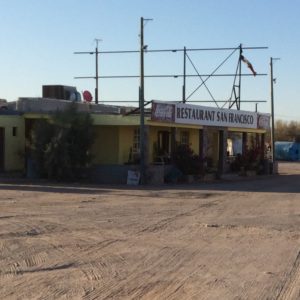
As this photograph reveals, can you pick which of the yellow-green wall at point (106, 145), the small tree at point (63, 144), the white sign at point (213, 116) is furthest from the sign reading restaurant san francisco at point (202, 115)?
the small tree at point (63, 144)

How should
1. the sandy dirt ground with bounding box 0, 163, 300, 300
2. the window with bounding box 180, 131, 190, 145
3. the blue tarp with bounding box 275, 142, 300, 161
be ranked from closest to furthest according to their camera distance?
the sandy dirt ground with bounding box 0, 163, 300, 300
the window with bounding box 180, 131, 190, 145
the blue tarp with bounding box 275, 142, 300, 161

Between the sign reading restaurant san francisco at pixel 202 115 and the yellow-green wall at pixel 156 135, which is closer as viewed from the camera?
the sign reading restaurant san francisco at pixel 202 115

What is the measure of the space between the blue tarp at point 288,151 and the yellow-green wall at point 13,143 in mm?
49005

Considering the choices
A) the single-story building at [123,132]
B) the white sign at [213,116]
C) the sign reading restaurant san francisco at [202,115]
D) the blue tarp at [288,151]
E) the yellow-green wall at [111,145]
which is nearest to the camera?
the single-story building at [123,132]

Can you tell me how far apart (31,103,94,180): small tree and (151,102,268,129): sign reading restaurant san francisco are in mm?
3369

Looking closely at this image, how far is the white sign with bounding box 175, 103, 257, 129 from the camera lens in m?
31.8

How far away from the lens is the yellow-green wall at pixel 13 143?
29.9m

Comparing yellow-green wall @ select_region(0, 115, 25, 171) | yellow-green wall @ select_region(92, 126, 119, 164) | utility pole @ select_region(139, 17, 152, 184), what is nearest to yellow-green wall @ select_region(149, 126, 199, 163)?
yellow-green wall @ select_region(92, 126, 119, 164)

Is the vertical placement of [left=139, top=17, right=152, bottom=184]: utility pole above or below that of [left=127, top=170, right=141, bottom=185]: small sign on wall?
above

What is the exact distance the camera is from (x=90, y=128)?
93.4 feet

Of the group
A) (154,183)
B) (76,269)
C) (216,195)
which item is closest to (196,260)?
(76,269)

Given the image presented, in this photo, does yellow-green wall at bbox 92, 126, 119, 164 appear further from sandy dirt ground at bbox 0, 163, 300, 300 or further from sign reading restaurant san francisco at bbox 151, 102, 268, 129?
sandy dirt ground at bbox 0, 163, 300, 300

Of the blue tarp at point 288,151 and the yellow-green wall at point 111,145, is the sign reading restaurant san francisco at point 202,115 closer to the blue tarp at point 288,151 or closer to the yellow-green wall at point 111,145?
the yellow-green wall at point 111,145

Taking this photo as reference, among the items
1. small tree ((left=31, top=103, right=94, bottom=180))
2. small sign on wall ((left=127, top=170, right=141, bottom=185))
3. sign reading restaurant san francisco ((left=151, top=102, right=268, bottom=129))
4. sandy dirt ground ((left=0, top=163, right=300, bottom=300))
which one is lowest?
sandy dirt ground ((left=0, top=163, right=300, bottom=300))
